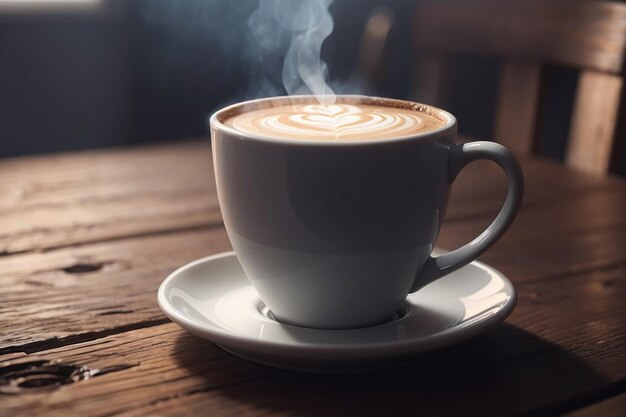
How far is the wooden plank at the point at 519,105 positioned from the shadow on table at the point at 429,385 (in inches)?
32.6

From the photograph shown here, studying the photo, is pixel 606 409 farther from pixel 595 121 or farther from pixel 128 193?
pixel 595 121

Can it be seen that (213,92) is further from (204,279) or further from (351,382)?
(351,382)

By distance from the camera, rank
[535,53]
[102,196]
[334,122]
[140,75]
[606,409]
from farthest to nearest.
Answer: [140,75] < [535,53] < [102,196] < [334,122] < [606,409]

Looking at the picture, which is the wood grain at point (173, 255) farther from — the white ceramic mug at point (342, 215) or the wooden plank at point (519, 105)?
the wooden plank at point (519, 105)

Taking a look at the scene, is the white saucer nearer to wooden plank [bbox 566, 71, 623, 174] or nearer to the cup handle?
the cup handle

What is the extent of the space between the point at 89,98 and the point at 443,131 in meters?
2.23

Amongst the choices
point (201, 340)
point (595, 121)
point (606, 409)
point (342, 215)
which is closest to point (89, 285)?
point (201, 340)

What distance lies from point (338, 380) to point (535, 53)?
0.96 m

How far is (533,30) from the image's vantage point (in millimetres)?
1348

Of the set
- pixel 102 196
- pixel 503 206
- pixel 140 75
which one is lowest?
pixel 140 75

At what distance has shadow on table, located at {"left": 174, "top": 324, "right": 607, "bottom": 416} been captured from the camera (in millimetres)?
499

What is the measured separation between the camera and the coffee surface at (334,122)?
62cm

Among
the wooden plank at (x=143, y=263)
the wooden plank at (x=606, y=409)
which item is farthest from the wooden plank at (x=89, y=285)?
the wooden plank at (x=606, y=409)

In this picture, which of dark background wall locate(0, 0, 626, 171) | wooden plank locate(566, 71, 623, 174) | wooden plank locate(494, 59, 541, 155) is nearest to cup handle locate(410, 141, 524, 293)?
wooden plank locate(566, 71, 623, 174)
